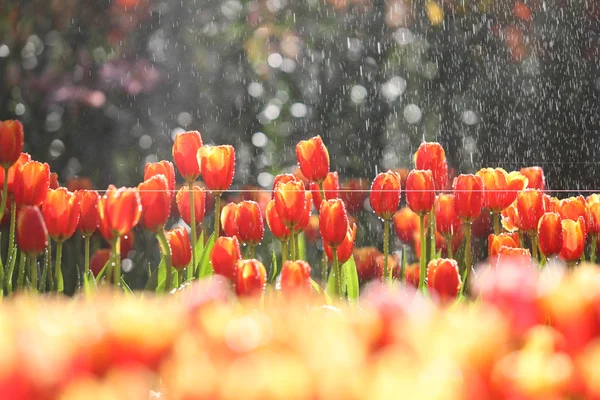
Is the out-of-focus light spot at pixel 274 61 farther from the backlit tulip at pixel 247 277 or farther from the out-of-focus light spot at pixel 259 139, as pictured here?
the backlit tulip at pixel 247 277

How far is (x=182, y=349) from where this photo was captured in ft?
0.68

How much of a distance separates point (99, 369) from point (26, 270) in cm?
52

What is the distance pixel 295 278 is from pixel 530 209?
41cm

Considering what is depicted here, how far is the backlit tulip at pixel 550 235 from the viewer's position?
644mm

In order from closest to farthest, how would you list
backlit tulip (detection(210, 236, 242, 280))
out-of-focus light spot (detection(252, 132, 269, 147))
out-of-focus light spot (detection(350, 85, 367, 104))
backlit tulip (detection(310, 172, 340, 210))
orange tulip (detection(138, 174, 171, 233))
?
backlit tulip (detection(210, 236, 242, 280)) < orange tulip (detection(138, 174, 171, 233)) < backlit tulip (detection(310, 172, 340, 210)) < out-of-focus light spot (detection(252, 132, 269, 147)) < out-of-focus light spot (detection(350, 85, 367, 104))

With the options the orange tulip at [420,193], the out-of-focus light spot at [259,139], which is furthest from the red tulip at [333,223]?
the out-of-focus light spot at [259,139]

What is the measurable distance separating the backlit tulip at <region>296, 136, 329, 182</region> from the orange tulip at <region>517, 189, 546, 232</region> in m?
0.20

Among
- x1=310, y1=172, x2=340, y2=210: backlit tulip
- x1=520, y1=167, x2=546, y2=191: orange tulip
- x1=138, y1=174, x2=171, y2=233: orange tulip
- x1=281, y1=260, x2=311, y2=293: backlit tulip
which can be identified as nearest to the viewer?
x1=281, y1=260, x2=311, y2=293: backlit tulip

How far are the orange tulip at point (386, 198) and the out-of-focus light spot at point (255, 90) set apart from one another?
0.55 metres

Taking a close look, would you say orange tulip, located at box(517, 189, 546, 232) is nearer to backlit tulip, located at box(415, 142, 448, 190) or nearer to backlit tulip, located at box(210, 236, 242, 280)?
backlit tulip, located at box(415, 142, 448, 190)

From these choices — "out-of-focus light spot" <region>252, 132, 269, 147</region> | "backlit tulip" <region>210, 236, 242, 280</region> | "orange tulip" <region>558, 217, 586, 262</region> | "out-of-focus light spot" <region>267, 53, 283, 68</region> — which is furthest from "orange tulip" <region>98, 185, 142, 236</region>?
"out-of-focus light spot" <region>267, 53, 283, 68</region>

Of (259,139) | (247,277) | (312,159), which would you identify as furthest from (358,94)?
(247,277)

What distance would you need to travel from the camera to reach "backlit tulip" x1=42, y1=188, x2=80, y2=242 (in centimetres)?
62

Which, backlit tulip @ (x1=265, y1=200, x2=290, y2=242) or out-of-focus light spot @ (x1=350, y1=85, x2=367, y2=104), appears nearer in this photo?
backlit tulip @ (x1=265, y1=200, x2=290, y2=242)
